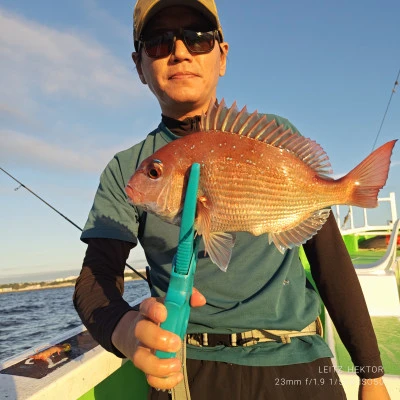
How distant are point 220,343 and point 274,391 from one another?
13.9 inches

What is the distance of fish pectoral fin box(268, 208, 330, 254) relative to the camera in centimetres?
141

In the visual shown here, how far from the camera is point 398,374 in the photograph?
288cm

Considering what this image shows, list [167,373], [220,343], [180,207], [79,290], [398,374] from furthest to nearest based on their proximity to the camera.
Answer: [398,374] → [220,343] → [79,290] → [180,207] → [167,373]

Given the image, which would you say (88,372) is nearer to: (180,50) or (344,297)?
(344,297)

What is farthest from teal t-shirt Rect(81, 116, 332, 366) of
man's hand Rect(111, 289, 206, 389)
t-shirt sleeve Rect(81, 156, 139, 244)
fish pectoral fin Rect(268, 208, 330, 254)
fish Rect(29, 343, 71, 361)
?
fish Rect(29, 343, 71, 361)

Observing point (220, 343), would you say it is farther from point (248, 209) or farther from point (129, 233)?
point (248, 209)

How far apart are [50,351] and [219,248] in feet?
5.84

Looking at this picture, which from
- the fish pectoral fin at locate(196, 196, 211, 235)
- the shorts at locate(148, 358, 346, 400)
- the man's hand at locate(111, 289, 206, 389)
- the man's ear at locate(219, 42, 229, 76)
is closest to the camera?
the man's hand at locate(111, 289, 206, 389)

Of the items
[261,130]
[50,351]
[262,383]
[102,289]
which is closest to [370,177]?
[261,130]

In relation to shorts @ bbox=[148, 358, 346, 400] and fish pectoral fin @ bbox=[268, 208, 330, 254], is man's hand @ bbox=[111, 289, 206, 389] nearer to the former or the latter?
fish pectoral fin @ bbox=[268, 208, 330, 254]

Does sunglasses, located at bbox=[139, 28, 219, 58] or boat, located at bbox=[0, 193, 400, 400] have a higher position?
sunglasses, located at bbox=[139, 28, 219, 58]

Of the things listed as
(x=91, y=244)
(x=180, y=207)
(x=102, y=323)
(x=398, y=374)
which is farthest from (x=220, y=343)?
(x=398, y=374)

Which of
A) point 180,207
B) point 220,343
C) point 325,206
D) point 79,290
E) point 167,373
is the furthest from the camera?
point 220,343

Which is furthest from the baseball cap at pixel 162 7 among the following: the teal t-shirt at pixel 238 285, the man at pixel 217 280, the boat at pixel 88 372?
the boat at pixel 88 372
